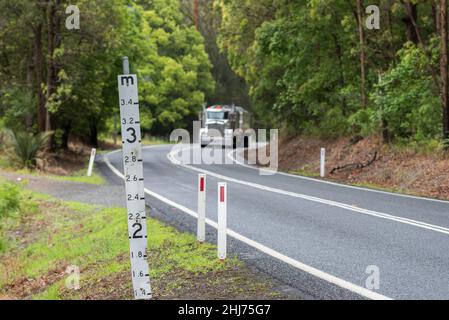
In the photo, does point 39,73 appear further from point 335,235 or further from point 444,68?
point 335,235

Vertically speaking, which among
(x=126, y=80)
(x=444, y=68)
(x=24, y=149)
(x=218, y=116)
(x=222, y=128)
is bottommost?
(x=24, y=149)

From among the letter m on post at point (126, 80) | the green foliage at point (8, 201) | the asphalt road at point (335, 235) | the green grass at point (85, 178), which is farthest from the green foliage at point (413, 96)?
the letter m on post at point (126, 80)

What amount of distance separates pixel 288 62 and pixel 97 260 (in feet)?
64.5

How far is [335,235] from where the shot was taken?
34.0 feet

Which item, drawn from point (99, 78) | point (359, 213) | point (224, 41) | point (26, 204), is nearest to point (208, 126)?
point (224, 41)

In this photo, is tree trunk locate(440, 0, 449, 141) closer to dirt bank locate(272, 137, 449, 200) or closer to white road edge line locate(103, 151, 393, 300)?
dirt bank locate(272, 137, 449, 200)

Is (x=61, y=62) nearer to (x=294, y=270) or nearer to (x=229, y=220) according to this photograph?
(x=229, y=220)

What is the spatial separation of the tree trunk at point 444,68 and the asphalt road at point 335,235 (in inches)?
153

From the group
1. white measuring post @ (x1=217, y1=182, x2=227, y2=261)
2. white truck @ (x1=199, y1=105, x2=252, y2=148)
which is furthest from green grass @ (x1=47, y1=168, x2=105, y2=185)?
white truck @ (x1=199, y1=105, x2=252, y2=148)

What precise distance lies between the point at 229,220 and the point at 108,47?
56.6ft

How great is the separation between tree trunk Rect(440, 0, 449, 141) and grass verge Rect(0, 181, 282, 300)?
10510 mm

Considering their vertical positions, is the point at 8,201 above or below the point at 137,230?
below

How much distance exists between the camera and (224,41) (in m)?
34.9

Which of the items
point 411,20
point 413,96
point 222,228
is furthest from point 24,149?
point 222,228
